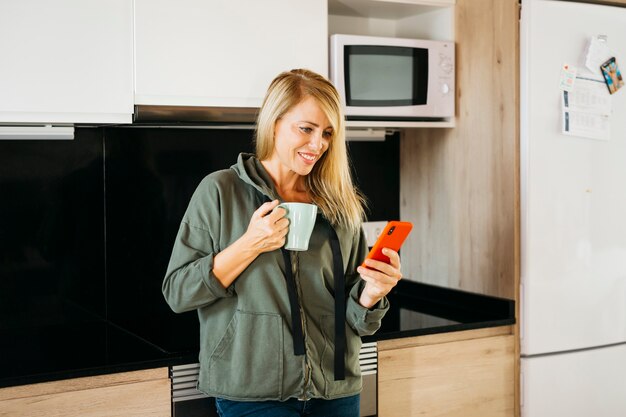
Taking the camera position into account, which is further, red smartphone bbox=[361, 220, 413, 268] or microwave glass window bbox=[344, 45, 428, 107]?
microwave glass window bbox=[344, 45, 428, 107]

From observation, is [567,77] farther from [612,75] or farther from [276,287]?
[276,287]

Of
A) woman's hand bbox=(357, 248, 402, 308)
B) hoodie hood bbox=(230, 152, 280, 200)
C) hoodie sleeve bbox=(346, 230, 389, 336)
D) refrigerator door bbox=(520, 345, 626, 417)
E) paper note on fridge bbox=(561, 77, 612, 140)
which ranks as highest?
paper note on fridge bbox=(561, 77, 612, 140)

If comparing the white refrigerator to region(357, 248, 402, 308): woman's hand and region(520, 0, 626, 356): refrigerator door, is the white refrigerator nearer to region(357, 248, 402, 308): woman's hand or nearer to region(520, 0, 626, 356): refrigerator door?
region(520, 0, 626, 356): refrigerator door

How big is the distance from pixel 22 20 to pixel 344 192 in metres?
0.93

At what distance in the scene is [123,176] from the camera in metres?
2.43

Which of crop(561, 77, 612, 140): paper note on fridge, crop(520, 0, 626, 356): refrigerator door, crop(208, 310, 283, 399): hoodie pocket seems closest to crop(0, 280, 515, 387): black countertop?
crop(520, 0, 626, 356): refrigerator door

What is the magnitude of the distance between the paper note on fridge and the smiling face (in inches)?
41.6

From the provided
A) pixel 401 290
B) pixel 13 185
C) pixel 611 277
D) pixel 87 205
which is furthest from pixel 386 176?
pixel 13 185

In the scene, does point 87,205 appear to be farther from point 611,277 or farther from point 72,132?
point 611,277

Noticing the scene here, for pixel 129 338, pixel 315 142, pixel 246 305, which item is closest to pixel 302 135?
pixel 315 142

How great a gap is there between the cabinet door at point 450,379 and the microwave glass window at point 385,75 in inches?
31.3

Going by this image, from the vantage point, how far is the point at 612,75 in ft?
8.17

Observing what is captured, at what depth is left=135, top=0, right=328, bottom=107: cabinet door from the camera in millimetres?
2086

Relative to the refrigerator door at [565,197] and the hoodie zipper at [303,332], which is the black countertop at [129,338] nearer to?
the refrigerator door at [565,197]
